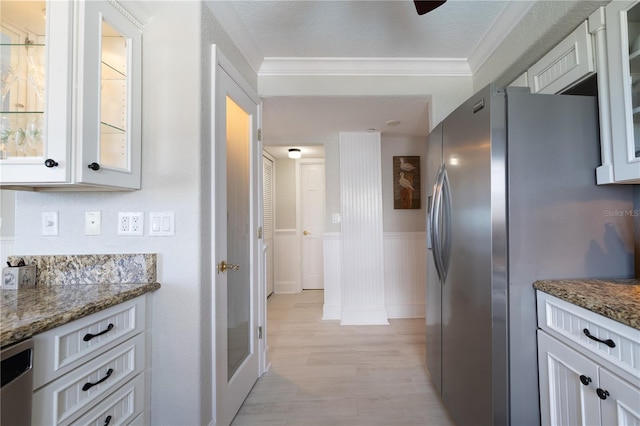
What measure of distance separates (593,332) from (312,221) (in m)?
3.84

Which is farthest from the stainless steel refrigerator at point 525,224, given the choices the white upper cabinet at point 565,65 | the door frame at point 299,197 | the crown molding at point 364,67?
the door frame at point 299,197

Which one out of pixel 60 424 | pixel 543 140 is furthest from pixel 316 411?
pixel 543 140

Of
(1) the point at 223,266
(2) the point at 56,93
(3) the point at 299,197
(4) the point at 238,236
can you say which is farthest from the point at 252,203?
(3) the point at 299,197

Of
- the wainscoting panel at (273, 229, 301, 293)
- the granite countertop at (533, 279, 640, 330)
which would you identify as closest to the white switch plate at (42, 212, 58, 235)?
the granite countertop at (533, 279, 640, 330)

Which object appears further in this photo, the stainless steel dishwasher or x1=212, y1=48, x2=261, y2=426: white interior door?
x1=212, y1=48, x2=261, y2=426: white interior door

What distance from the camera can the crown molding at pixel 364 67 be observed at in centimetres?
214

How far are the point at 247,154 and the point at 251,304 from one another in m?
1.06

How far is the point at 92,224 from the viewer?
1.31 metres

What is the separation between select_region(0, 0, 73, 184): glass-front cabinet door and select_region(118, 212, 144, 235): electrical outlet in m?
0.32

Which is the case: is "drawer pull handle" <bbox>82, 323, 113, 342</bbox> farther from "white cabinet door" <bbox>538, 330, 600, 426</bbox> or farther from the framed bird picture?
the framed bird picture

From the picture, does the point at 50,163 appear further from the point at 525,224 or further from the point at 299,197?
the point at 299,197

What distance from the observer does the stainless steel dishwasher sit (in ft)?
2.31

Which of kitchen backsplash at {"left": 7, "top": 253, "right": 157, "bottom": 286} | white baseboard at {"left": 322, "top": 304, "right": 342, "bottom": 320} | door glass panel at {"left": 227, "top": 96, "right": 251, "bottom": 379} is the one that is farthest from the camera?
white baseboard at {"left": 322, "top": 304, "right": 342, "bottom": 320}

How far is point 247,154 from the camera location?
6.46 ft
